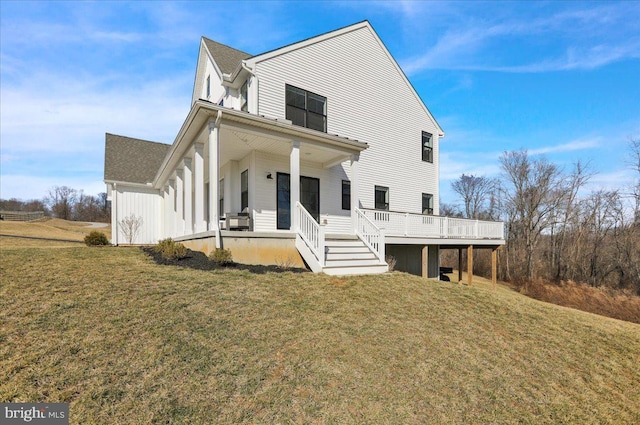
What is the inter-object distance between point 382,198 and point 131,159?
590 inches

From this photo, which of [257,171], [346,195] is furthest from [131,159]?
[346,195]

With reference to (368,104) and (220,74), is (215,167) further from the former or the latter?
(368,104)

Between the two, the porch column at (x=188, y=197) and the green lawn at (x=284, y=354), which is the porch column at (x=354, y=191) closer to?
the green lawn at (x=284, y=354)

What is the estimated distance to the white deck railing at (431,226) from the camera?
496 inches

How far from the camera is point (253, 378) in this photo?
3.71 metres

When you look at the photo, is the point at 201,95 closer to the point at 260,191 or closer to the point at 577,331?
the point at 260,191

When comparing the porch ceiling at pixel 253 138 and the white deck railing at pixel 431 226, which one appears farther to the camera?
the white deck railing at pixel 431 226

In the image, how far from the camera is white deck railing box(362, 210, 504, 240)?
12609 millimetres

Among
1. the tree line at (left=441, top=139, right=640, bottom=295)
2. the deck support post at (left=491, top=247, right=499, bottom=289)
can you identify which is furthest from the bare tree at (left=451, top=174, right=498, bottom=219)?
the deck support post at (left=491, top=247, right=499, bottom=289)

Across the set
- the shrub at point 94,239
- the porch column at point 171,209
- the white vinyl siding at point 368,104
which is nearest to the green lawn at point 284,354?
the shrub at point 94,239

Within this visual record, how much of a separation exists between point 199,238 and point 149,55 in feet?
21.3

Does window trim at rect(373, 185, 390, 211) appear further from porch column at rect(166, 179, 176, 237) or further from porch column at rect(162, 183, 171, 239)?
porch column at rect(162, 183, 171, 239)

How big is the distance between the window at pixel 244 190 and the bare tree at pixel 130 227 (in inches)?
331

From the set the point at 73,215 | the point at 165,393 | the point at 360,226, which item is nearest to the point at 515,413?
the point at 165,393
